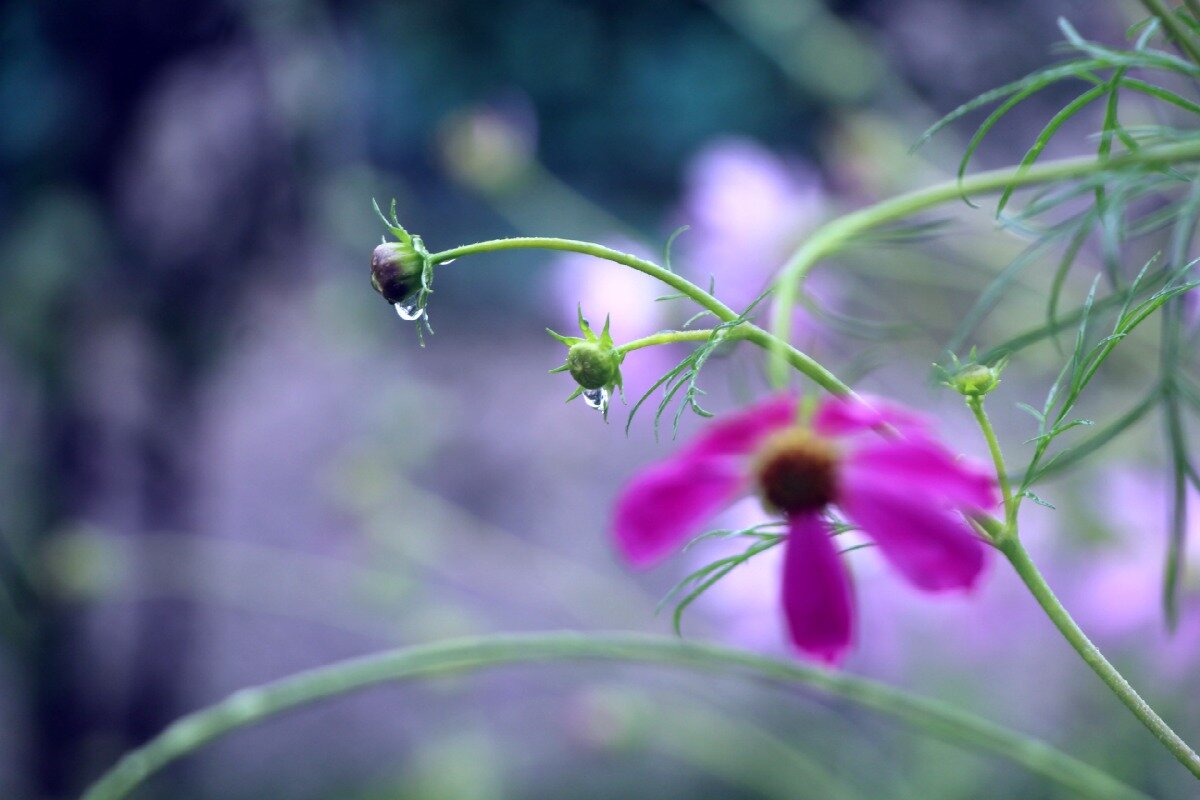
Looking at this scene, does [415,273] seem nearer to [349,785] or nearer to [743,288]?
[743,288]

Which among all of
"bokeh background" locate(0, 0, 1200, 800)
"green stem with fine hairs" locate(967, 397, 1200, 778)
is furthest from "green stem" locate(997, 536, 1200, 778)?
"bokeh background" locate(0, 0, 1200, 800)

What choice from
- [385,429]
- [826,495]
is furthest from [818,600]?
[385,429]

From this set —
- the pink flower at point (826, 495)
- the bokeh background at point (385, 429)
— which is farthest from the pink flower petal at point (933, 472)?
the bokeh background at point (385, 429)

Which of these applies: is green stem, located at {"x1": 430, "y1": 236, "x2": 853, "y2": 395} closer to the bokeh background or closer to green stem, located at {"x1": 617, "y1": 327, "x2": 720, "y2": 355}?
green stem, located at {"x1": 617, "y1": 327, "x2": 720, "y2": 355}

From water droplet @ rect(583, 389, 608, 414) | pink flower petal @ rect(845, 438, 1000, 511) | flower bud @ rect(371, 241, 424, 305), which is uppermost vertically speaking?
flower bud @ rect(371, 241, 424, 305)

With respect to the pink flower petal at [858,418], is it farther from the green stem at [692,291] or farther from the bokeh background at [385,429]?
the bokeh background at [385,429]

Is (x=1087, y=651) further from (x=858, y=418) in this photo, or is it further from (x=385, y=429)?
(x=385, y=429)

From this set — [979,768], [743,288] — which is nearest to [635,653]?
[743,288]
